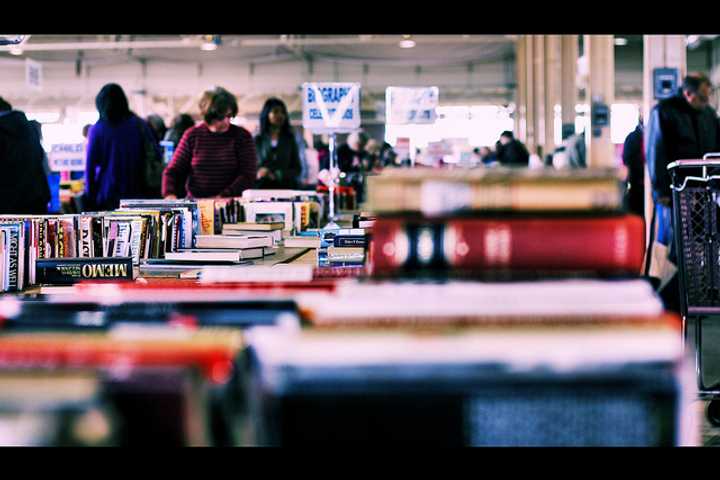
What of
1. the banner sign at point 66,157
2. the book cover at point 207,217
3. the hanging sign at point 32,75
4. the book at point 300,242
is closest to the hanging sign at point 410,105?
the banner sign at point 66,157

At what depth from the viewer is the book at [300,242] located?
14.2ft

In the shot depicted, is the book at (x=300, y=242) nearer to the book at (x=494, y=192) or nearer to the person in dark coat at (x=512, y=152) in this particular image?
the book at (x=494, y=192)

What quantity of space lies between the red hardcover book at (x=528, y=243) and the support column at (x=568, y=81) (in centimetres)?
1330

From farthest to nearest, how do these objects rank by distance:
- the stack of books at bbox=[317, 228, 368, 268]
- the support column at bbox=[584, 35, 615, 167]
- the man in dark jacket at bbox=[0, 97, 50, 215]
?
the support column at bbox=[584, 35, 615, 167] < the man in dark jacket at bbox=[0, 97, 50, 215] < the stack of books at bbox=[317, 228, 368, 268]

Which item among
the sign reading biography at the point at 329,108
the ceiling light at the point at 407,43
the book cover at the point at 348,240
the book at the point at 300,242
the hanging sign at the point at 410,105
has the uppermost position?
the ceiling light at the point at 407,43

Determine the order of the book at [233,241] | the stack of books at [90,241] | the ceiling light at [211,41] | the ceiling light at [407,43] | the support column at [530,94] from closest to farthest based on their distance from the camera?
the stack of books at [90,241]
the book at [233,241]
the ceiling light at [211,41]
the support column at [530,94]
the ceiling light at [407,43]

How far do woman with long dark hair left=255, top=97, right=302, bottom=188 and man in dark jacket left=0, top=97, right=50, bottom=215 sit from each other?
153cm

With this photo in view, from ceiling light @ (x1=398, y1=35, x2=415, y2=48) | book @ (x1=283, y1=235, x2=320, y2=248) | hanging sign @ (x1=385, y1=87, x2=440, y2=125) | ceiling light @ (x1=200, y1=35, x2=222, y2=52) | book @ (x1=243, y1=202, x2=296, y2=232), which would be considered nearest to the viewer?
book @ (x1=283, y1=235, x2=320, y2=248)

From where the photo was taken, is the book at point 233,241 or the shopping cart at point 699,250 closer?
the book at point 233,241

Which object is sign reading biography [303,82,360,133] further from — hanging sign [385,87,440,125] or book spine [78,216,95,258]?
book spine [78,216,95,258]

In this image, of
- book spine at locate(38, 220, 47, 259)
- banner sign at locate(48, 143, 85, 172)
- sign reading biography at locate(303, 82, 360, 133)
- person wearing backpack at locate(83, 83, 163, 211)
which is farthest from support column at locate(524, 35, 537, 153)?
book spine at locate(38, 220, 47, 259)

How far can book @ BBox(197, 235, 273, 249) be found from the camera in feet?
11.4
